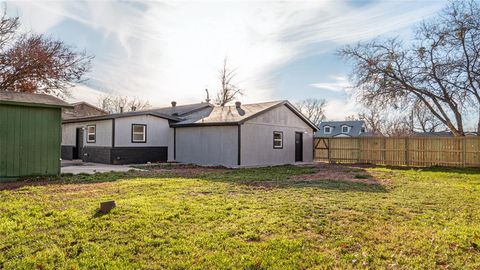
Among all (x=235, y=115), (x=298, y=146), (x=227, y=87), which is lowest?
(x=298, y=146)

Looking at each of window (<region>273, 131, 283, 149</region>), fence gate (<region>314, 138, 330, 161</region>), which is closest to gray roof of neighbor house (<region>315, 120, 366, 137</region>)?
fence gate (<region>314, 138, 330, 161</region>)

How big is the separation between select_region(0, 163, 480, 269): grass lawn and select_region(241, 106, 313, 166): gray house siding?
8275 millimetres

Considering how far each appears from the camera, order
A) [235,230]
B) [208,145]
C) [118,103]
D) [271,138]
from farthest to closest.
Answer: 1. [118,103]
2. [271,138]
3. [208,145]
4. [235,230]

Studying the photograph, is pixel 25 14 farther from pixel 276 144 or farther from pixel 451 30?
pixel 451 30

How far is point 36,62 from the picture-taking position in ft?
58.9

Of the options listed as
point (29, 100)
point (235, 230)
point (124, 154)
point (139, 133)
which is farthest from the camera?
point (139, 133)

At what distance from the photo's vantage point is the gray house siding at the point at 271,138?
51.8 ft

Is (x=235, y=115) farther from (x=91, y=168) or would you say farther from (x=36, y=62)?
(x=36, y=62)

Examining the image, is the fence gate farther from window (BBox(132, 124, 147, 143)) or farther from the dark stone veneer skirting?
window (BBox(132, 124, 147, 143))

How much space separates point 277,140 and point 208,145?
13.0ft

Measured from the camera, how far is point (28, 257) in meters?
3.49

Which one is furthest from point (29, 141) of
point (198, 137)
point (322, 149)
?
point (322, 149)

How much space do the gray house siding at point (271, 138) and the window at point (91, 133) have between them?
314 inches

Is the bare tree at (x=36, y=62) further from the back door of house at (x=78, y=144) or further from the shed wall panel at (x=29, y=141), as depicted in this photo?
the shed wall panel at (x=29, y=141)
